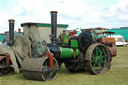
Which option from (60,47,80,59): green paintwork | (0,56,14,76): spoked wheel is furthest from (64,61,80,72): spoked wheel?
(0,56,14,76): spoked wheel

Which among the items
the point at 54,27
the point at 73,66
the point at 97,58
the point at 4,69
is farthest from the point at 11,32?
the point at 97,58

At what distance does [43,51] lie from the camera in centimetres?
582

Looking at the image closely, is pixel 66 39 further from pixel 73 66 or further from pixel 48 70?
pixel 48 70

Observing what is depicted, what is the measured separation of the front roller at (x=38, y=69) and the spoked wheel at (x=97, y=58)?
1.25 m

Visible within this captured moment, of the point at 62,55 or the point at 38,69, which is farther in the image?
the point at 62,55

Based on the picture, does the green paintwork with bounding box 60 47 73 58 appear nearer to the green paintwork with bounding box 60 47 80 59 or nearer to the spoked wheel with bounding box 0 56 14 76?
the green paintwork with bounding box 60 47 80 59

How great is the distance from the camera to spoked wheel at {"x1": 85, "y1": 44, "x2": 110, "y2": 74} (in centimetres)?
661

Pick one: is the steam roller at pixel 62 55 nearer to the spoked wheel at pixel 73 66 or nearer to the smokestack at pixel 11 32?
the spoked wheel at pixel 73 66

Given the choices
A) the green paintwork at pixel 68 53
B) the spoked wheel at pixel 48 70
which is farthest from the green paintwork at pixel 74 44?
the spoked wheel at pixel 48 70

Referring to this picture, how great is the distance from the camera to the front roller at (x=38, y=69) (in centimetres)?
546

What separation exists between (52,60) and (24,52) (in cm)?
199

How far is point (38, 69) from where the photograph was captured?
5.43 metres

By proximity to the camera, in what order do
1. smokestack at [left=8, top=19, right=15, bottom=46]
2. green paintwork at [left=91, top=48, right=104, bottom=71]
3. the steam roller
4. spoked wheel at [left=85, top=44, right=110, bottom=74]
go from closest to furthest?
1. the steam roller
2. spoked wheel at [left=85, top=44, right=110, bottom=74]
3. green paintwork at [left=91, top=48, right=104, bottom=71]
4. smokestack at [left=8, top=19, right=15, bottom=46]

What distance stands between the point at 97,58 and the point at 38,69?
7.31 feet
